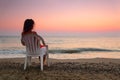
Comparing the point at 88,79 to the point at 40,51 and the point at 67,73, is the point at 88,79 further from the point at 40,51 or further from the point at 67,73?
the point at 40,51

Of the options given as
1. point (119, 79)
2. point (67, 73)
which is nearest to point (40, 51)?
point (67, 73)

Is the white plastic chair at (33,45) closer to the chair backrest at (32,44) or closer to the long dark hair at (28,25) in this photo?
the chair backrest at (32,44)

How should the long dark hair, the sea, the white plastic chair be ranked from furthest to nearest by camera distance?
the sea
the long dark hair
the white plastic chair

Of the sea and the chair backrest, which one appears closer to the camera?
the chair backrest

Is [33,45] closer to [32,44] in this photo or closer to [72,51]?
[32,44]

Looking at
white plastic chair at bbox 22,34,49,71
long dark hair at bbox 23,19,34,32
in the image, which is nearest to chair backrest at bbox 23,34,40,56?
white plastic chair at bbox 22,34,49,71

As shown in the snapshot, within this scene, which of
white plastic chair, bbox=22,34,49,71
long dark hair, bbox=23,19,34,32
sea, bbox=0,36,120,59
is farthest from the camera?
sea, bbox=0,36,120,59

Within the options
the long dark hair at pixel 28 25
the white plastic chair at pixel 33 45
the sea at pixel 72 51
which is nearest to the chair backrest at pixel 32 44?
the white plastic chair at pixel 33 45

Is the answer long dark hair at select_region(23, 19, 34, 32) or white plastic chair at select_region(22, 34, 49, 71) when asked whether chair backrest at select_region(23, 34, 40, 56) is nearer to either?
white plastic chair at select_region(22, 34, 49, 71)

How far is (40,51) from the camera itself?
8266 millimetres

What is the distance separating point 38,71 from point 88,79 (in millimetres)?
1812

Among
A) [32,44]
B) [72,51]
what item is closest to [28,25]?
[32,44]

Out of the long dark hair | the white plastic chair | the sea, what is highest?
the long dark hair

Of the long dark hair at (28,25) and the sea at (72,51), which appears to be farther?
the sea at (72,51)
